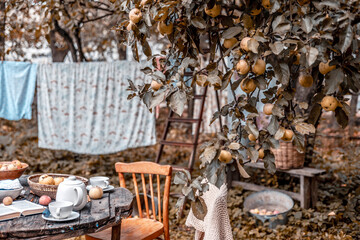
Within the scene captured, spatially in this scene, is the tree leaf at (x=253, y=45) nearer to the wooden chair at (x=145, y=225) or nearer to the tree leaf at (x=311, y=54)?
the tree leaf at (x=311, y=54)

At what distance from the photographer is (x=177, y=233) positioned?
3588mm

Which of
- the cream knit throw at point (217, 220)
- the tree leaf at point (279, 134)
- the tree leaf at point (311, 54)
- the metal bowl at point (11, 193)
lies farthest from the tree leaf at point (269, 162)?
the metal bowl at point (11, 193)

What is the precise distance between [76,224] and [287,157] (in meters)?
2.43

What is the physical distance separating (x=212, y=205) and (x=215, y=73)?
1.22 meters

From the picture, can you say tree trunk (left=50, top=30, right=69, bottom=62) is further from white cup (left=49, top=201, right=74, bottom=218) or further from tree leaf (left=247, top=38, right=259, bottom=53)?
tree leaf (left=247, top=38, right=259, bottom=53)

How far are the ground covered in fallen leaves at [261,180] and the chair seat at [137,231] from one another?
3.27 ft

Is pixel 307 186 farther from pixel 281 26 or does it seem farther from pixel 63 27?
pixel 63 27

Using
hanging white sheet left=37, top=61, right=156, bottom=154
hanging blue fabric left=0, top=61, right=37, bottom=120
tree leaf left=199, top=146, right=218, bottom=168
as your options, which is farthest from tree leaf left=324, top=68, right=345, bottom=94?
hanging blue fabric left=0, top=61, right=37, bottom=120

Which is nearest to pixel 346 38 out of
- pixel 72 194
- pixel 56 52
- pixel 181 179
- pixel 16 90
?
pixel 181 179

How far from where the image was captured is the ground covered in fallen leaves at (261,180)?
338 cm

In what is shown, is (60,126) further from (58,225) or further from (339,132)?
(339,132)

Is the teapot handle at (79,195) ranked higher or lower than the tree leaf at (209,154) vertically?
lower

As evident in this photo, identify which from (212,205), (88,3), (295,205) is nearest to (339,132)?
(295,205)

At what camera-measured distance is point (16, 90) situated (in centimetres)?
460
